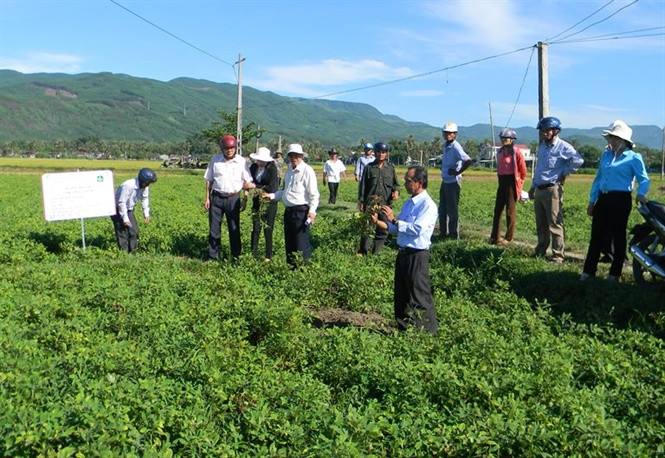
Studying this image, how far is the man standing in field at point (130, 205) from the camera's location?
34.1 ft

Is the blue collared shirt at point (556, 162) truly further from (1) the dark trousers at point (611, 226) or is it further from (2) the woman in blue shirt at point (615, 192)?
(1) the dark trousers at point (611, 226)

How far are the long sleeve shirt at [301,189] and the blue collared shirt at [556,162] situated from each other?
3.27 meters

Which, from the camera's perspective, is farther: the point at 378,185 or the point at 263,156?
the point at 378,185

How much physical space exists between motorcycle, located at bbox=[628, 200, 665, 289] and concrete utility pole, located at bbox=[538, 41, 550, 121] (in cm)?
380

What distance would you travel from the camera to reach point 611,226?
25.2 feet

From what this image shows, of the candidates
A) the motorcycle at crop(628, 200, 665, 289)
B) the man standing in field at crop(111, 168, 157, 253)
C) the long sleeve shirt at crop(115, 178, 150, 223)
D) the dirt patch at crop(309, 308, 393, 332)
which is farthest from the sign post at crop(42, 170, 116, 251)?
the motorcycle at crop(628, 200, 665, 289)

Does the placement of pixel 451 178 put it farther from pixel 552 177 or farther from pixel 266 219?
pixel 266 219

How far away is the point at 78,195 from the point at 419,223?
7248mm

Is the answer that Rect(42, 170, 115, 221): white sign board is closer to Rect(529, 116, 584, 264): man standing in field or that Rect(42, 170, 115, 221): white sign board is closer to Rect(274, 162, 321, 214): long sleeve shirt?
Rect(274, 162, 321, 214): long sleeve shirt

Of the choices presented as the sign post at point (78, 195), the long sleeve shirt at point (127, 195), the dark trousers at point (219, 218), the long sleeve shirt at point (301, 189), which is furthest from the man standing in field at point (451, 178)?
the sign post at point (78, 195)

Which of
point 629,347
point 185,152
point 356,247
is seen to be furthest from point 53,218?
point 185,152

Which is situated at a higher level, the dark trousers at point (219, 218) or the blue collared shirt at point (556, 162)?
the blue collared shirt at point (556, 162)

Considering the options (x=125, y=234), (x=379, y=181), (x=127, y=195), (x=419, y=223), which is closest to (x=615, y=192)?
(x=419, y=223)

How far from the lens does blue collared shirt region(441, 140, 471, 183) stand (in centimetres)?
1069
